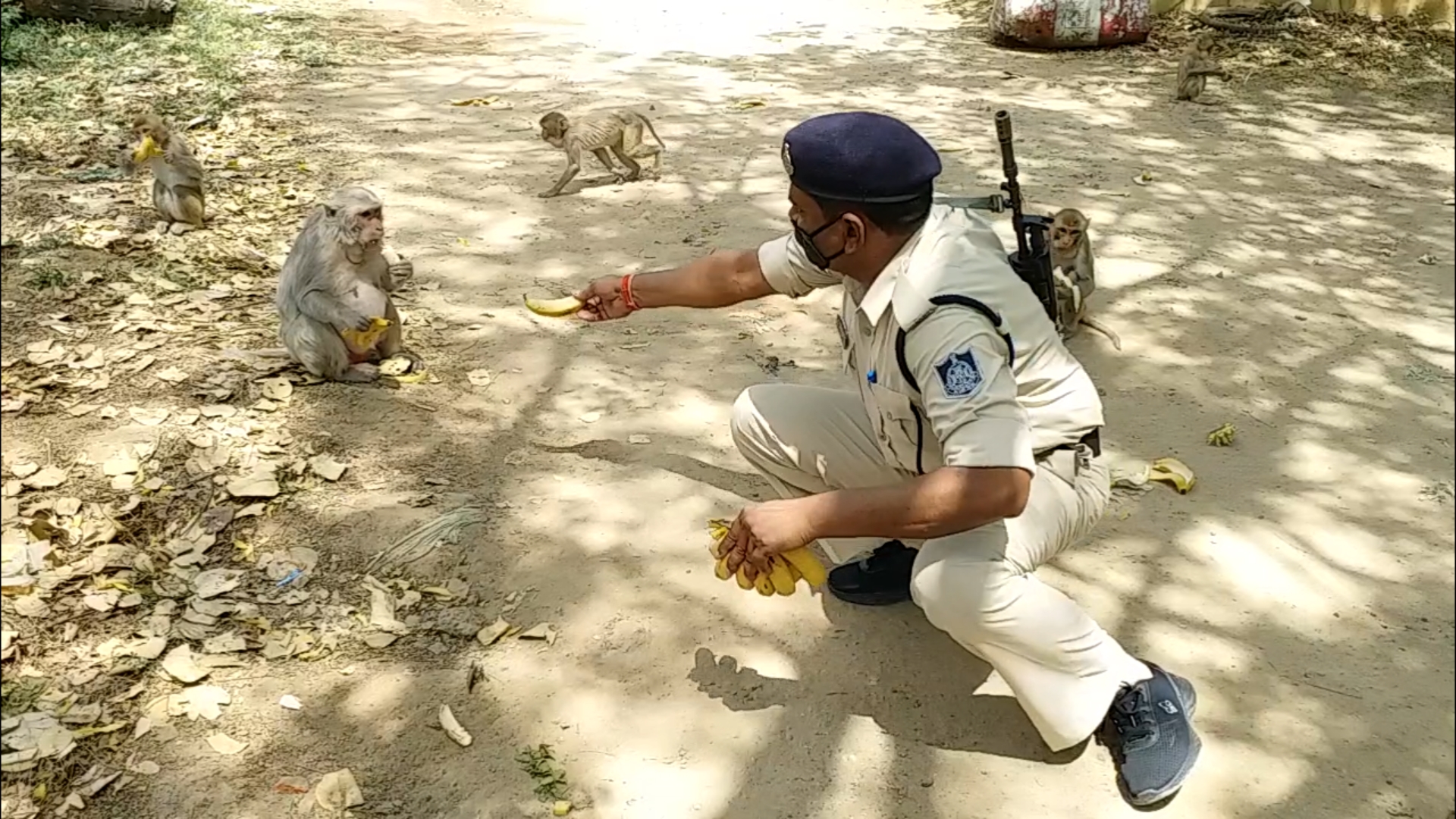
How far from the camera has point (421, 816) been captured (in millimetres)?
2791

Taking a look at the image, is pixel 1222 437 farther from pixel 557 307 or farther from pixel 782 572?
pixel 557 307

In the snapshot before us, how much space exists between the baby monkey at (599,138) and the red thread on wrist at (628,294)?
126 inches

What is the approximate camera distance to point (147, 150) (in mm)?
5957

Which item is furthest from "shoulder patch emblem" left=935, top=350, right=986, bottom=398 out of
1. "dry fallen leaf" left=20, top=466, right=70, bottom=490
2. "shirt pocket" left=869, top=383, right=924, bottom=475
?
"dry fallen leaf" left=20, top=466, right=70, bottom=490

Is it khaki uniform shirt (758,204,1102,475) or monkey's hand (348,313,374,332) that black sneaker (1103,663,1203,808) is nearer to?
khaki uniform shirt (758,204,1102,475)

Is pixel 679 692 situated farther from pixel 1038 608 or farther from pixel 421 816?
pixel 1038 608

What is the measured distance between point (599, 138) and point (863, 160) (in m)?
4.45

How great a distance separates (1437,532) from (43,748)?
4.02m

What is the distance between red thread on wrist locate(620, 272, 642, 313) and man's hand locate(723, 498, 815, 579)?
1.16m

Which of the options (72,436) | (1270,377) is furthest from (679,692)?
(1270,377)

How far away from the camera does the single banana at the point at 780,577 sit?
2727 mm

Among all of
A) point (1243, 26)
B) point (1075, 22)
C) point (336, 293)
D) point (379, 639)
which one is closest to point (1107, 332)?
point (336, 293)

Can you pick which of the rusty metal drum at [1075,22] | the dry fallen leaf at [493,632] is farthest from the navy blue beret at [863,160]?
the rusty metal drum at [1075,22]

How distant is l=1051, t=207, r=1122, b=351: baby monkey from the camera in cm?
506
